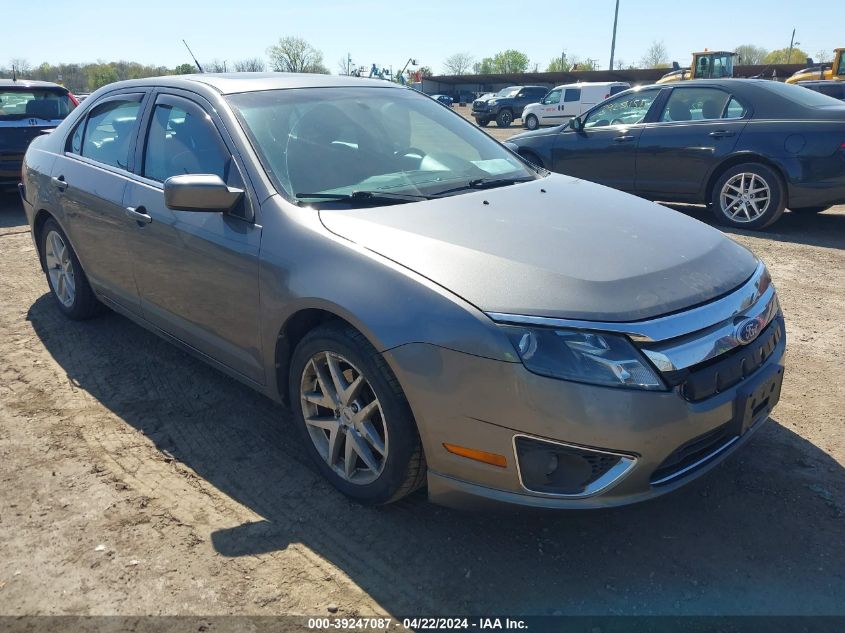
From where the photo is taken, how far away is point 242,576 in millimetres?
2461

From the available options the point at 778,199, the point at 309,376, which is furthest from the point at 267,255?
the point at 778,199

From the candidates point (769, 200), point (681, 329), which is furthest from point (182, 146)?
point (769, 200)

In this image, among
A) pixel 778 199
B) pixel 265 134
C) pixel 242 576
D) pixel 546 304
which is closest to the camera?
pixel 546 304

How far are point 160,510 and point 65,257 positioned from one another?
8.95 feet

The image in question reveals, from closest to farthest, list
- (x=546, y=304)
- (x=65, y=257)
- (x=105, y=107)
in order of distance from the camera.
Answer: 1. (x=546, y=304)
2. (x=105, y=107)
3. (x=65, y=257)

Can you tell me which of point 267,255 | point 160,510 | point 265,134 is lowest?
point 160,510

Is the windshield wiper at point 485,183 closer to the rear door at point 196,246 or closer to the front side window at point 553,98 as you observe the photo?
the rear door at point 196,246

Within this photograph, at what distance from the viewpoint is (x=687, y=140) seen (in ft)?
24.9

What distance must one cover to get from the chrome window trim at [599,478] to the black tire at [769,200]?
590 cm

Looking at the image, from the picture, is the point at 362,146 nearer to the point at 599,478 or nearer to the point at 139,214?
the point at 139,214

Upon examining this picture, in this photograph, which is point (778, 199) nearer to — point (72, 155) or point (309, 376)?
point (309, 376)

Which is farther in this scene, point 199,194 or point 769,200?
point 769,200

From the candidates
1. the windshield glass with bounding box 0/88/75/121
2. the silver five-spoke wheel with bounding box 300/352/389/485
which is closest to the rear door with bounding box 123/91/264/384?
the silver five-spoke wheel with bounding box 300/352/389/485

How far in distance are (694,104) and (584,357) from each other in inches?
260
